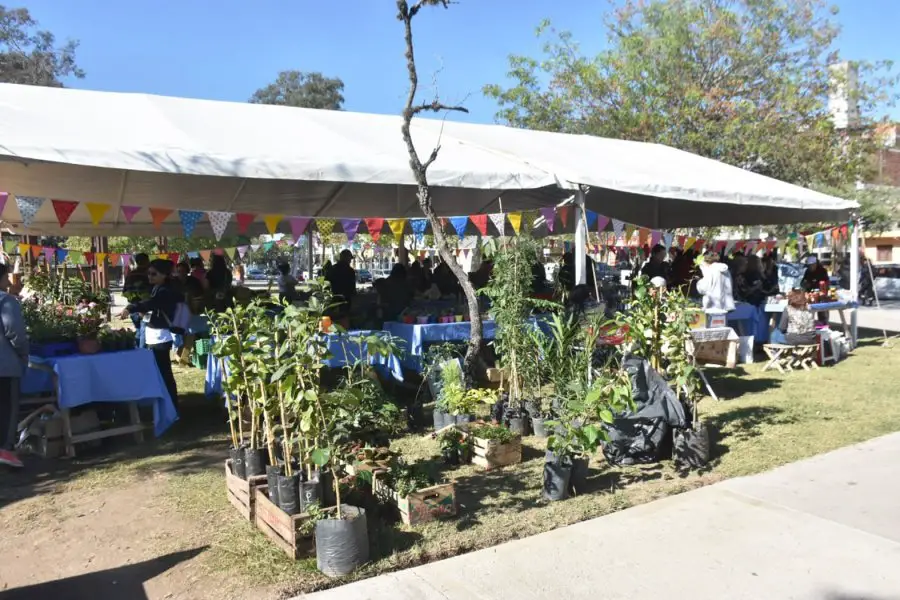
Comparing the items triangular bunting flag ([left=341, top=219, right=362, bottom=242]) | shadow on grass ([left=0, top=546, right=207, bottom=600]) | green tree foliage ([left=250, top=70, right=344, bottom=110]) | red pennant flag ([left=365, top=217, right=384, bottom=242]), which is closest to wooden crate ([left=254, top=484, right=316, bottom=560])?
shadow on grass ([left=0, top=546, right=207, bottom=600])

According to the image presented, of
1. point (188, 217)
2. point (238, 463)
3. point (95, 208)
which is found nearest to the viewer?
point (238, 463)

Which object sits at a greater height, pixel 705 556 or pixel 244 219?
→ pixel 244 219

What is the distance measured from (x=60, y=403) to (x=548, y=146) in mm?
7469

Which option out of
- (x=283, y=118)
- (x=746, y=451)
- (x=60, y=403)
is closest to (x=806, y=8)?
(x=283, y=118)

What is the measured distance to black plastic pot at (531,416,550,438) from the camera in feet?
19.5

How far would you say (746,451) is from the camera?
5566 mm

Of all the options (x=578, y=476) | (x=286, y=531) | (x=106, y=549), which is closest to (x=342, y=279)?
(x=578, y=476)

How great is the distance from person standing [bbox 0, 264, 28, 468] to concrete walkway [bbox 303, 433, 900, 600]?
3298 millimetres

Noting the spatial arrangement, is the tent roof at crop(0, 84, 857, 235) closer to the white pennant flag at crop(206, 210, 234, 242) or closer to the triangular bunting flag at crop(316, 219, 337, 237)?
the triangular bunting flag at crop(316, 219, 337, 237)

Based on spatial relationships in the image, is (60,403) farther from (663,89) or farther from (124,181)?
(663,89)

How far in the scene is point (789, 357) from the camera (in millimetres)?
9469

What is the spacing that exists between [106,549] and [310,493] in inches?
49.1

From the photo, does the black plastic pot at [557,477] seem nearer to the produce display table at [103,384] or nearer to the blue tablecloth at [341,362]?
the blue tablecloth at [341,362]

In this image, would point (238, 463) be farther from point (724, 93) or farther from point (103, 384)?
point (724, 93)
